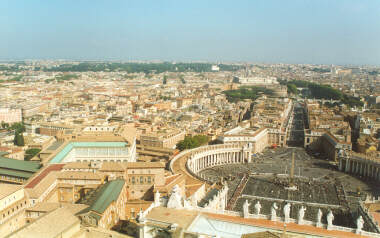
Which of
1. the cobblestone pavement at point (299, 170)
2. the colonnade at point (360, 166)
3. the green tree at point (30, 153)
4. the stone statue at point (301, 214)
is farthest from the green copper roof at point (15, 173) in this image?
the colonnade at point (360, 166)

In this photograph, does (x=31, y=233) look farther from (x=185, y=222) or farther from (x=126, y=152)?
(x=126, y=152)

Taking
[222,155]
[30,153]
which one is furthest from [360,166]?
[30,153]

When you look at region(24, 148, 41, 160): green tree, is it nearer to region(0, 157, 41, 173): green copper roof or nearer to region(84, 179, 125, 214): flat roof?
region(0, 157, 41, 173): green copper roof

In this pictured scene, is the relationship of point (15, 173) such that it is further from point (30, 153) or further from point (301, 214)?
point (301, 214)

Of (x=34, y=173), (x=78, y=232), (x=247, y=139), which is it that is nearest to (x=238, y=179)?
(x=247, y=139)

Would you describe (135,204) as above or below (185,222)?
below

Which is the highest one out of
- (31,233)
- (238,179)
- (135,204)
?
(31,233)
